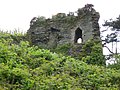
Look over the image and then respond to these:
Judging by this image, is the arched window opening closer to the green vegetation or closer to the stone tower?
the stone tower

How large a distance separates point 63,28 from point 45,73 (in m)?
9.17

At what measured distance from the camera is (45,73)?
8.08m

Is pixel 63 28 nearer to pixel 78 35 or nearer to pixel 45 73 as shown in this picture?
pixel 78 35

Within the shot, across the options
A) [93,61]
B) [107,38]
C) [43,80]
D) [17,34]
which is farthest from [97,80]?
[107,38]

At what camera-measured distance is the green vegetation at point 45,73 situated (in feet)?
24.1

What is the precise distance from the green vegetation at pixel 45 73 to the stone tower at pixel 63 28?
688 cm

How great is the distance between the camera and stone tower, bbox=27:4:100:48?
55.0ft

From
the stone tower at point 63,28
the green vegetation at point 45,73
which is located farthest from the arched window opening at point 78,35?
the green vegetation at point 45,73

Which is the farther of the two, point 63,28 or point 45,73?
point 63,28

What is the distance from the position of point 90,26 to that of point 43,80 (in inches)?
371

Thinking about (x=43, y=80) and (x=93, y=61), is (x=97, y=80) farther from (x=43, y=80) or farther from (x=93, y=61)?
(x=93, y=61)

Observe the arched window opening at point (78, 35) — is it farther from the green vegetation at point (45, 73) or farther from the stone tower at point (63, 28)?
the green vegetation at point (45, 73)

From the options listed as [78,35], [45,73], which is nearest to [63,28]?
[78,35]

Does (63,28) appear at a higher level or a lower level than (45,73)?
higher
